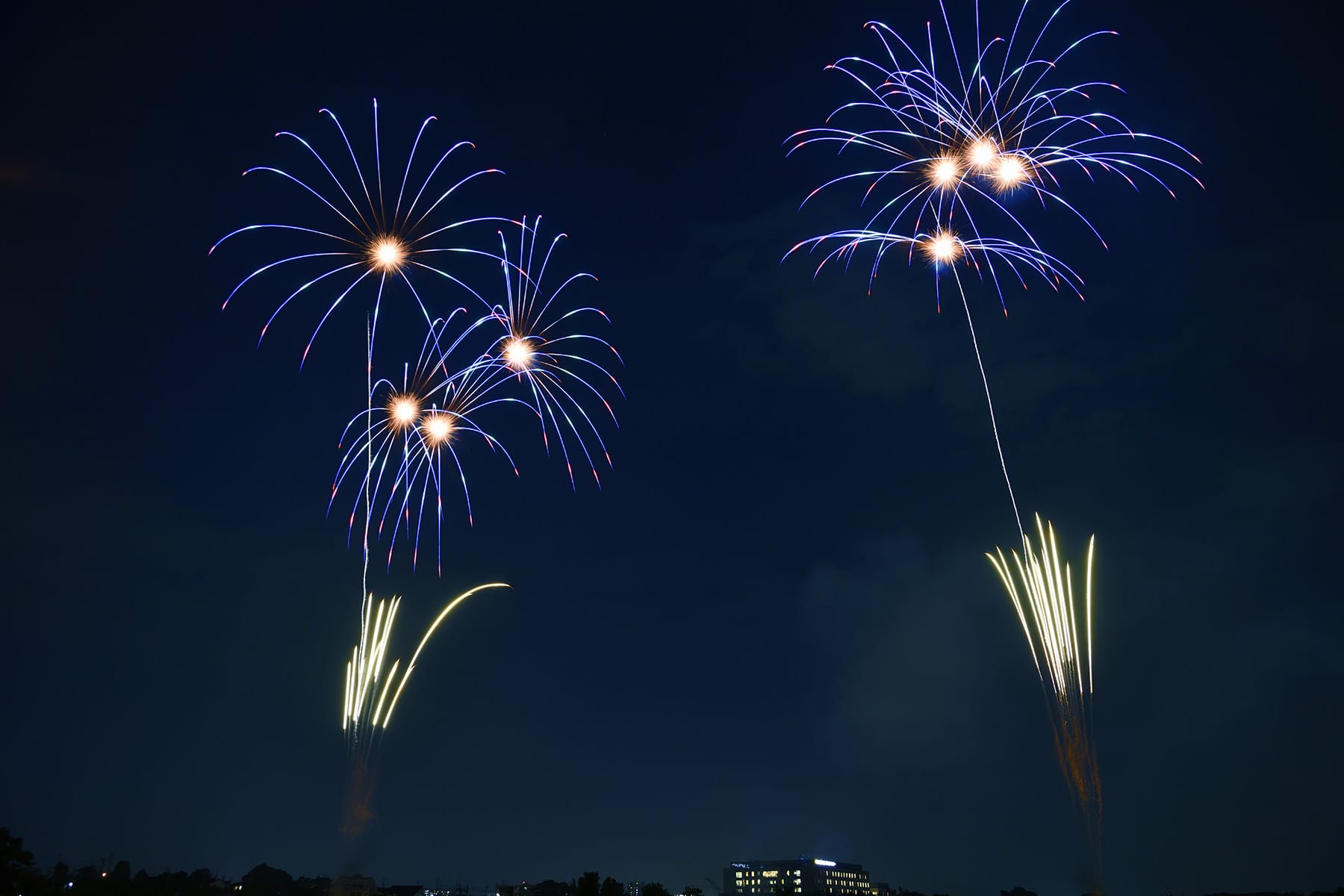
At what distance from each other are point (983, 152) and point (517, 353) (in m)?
17.0

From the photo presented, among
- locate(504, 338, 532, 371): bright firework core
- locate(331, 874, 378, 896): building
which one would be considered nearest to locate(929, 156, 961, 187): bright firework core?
locate(504, 338, 532, 371): bright firework core

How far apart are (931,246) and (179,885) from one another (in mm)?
146541

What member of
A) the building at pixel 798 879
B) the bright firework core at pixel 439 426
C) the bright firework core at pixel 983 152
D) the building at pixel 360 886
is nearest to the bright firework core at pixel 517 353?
the bright firework core at pixel 439 426

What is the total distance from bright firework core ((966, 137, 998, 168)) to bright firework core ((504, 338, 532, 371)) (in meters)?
16.3

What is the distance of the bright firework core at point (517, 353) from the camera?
35.0m

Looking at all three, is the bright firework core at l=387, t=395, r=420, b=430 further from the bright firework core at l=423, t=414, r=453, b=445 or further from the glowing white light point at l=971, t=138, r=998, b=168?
the glowing white light point at l=971, t=138, r=998, b=168

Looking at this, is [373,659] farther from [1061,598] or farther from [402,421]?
[1061,598]

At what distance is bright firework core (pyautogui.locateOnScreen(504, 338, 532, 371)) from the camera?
35.0 meters

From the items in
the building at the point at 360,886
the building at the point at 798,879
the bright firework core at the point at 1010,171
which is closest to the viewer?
the bright firework core at the point at 1010,171

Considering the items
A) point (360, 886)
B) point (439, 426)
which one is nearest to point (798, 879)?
point (360, 886)

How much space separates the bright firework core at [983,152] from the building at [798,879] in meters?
156

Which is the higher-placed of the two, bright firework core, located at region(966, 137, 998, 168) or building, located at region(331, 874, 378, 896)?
bright firework core, located at region(966, 137, 998, 168)

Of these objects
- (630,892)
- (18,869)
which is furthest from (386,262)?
(630,892)

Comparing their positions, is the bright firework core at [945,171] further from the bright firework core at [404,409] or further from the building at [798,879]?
the building at [798,879]
